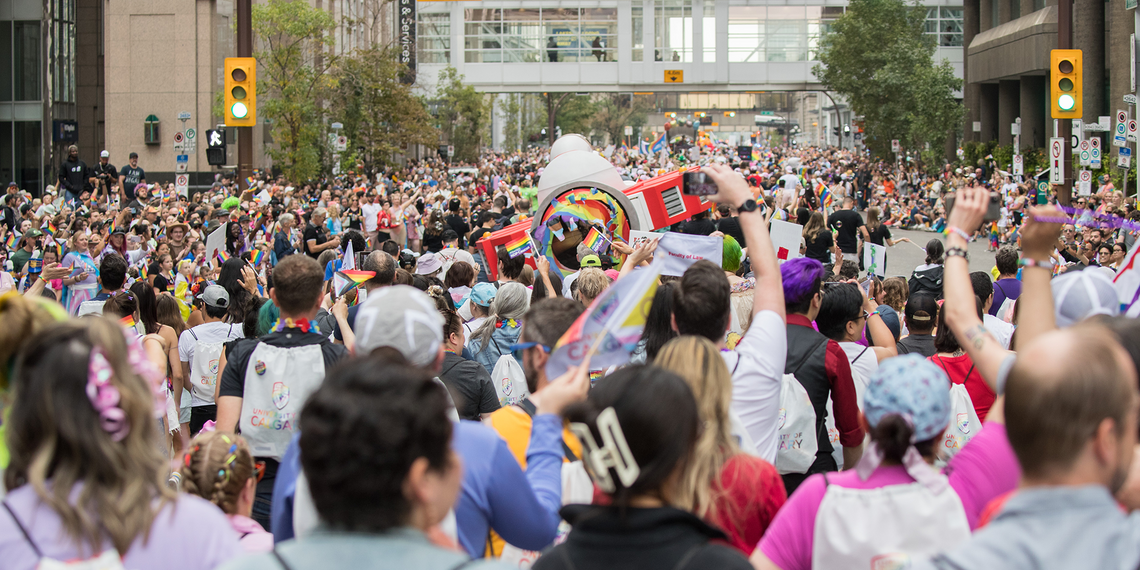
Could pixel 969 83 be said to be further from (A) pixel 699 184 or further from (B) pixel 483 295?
(A) pixel 699 184

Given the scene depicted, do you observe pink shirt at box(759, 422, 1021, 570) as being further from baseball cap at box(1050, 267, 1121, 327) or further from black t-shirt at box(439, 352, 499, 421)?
black t-shirt at box(439, 352, 499, 421)

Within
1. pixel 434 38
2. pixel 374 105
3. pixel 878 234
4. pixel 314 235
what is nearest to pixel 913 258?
pixel 878 234

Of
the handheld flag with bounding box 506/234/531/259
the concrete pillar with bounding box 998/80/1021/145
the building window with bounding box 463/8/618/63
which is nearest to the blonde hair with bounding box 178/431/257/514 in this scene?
the handheld flag with bounding box 506/234/531/259

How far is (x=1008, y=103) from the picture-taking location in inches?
1674

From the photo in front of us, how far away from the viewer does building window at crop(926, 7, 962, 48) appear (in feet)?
180

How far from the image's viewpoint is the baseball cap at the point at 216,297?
300 inches

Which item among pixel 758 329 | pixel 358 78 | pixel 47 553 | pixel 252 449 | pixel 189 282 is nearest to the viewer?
pixel 47 553

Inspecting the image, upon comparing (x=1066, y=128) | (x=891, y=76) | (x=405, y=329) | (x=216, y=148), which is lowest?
(x=405, y=329)

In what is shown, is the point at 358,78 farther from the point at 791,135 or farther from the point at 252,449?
the point at 791,135

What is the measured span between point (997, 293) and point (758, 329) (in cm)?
529

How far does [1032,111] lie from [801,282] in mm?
38598

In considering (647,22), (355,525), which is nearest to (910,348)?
(355,525)

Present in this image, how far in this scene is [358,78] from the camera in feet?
110

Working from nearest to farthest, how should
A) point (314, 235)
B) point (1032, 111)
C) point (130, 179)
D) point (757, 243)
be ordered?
point (757, 243), point (314, 235), point (130, 179), point (1032, 111)
